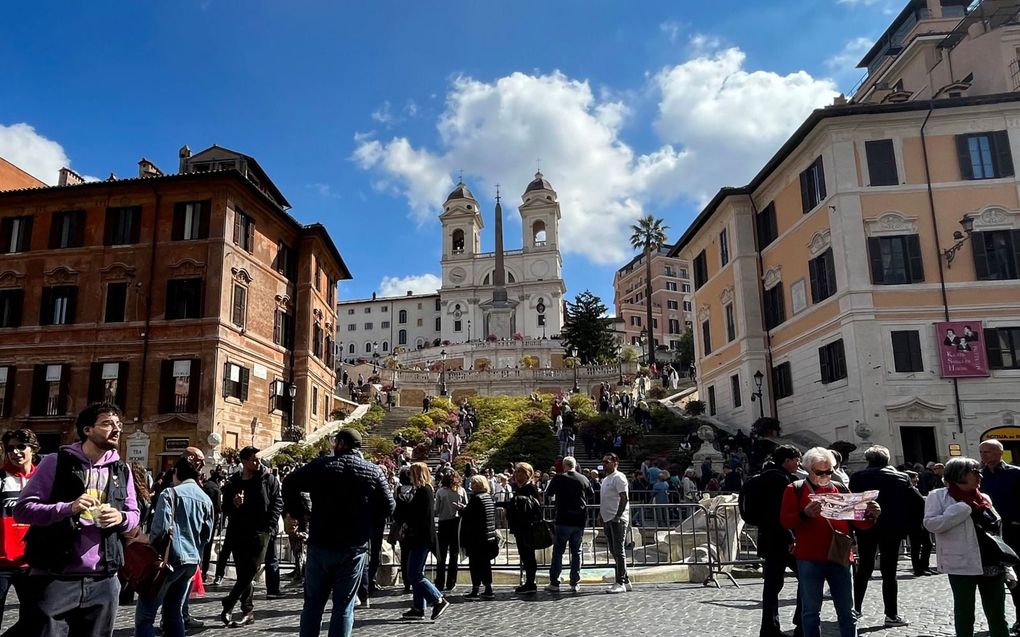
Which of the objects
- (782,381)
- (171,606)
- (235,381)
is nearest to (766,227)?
(782,381)

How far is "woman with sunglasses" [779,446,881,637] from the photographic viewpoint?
225 inches

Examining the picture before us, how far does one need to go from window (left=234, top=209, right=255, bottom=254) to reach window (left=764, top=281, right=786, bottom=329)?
22440 millimetres

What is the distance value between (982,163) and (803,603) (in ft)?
79.9

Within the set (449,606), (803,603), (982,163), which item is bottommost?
(449,606)

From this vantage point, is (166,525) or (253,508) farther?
(253,508)

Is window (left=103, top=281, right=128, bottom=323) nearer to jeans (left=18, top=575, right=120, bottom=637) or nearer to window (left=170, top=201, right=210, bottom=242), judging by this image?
window (left=170, top=201, right=210, bottom=242)

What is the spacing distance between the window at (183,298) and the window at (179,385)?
1942 millimetres

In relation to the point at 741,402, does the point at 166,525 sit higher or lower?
lower

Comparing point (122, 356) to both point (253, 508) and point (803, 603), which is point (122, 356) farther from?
point (803, 603)

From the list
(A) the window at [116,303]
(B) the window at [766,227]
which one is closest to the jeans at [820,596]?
(B) the window at [766,227]

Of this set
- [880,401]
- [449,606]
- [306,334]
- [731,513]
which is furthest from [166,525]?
[306,334]

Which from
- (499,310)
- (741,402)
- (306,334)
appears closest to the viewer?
(741,402)

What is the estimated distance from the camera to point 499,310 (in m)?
77.8

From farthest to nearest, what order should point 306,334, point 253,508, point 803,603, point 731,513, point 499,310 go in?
point 499,310 < point 306,334 < point 731,513 < point 253,508 < point 803,603
